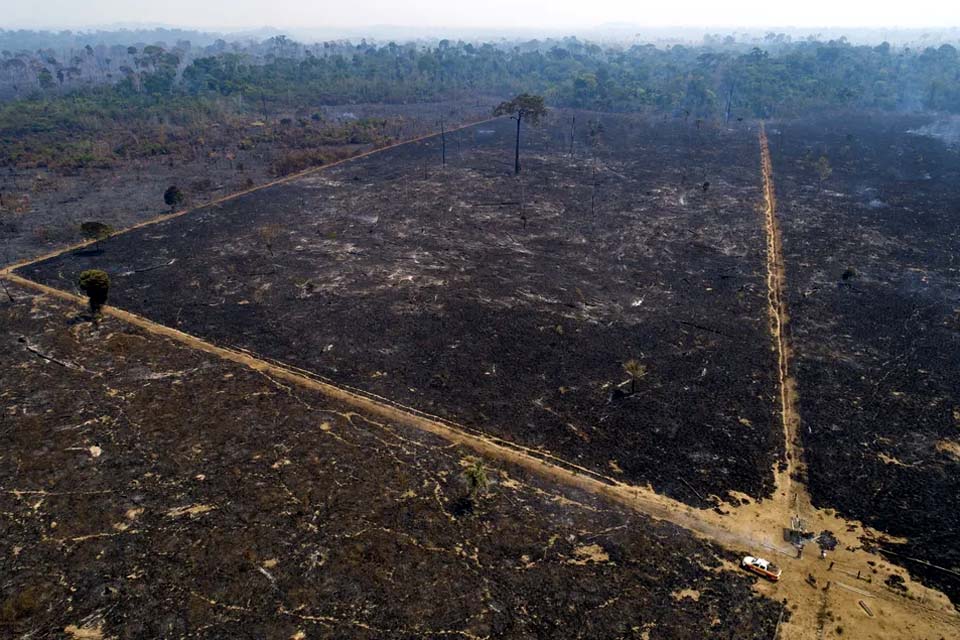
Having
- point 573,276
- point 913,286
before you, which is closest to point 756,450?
point 573,276

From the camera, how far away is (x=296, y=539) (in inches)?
1018

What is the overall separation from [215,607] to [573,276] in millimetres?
39813

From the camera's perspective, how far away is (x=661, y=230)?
65125mm

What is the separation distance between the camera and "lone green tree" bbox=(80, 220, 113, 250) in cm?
5847

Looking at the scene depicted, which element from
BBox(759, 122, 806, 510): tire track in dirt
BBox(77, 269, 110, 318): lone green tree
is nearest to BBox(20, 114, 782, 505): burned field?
BBox(759, 122, 806, 510): tire track in dirt

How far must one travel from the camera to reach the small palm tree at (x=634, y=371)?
A: 37250 millimetres

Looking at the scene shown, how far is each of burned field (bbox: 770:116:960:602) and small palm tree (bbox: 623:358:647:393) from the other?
996 cm

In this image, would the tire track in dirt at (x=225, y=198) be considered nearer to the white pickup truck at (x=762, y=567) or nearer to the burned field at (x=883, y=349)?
the white pickup truck at (x=762, y=567)

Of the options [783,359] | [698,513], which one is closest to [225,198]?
[783,359]

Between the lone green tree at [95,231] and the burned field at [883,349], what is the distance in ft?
219

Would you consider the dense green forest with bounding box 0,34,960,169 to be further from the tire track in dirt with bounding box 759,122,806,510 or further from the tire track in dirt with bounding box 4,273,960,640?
the tire track in dirt with bounding box 4,273,960,640

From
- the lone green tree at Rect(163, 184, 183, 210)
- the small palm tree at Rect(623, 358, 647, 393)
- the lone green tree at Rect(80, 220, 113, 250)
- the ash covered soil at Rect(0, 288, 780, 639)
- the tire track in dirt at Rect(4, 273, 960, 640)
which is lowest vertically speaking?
the ash covered soil at Rect(0, 288, 780, 639)

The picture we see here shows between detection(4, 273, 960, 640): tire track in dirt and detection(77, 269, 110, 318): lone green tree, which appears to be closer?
detection(4, 273, 960, 640): tire track in dirt

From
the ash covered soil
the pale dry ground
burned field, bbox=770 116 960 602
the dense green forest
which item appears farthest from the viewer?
the dense green forest
